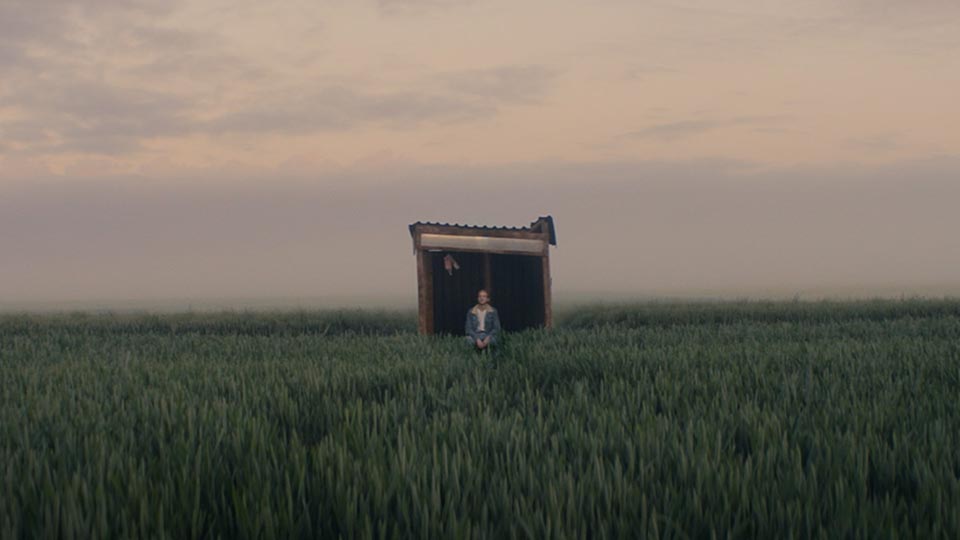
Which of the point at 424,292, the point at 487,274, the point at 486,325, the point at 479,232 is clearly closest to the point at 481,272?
the point at 487,274

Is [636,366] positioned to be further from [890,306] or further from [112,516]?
[890,306]

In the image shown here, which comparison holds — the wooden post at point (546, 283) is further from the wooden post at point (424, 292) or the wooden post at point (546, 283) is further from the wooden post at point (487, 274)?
the wooden post at point (424, 292)

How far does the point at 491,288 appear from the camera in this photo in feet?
59.2

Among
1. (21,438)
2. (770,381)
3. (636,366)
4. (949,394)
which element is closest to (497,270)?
(636,366)

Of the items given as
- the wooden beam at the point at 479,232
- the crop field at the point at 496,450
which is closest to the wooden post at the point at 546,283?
the wooden beam at the point at 479,232

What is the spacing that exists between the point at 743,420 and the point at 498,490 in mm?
2660

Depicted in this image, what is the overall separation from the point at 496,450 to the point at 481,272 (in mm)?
13390

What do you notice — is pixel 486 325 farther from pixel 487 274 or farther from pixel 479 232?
pixel 487 274

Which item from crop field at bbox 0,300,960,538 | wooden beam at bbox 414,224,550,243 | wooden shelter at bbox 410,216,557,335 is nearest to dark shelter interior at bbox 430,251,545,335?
wooden shelter at bbox 410,216,557,335

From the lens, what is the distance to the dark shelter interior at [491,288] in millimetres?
17688

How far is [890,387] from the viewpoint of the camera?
7.21 metres

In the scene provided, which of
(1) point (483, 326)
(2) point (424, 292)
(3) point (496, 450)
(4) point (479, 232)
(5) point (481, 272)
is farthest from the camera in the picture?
(5) point (481, 272)

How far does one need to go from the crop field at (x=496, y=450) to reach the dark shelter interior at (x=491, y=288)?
7.35 meters

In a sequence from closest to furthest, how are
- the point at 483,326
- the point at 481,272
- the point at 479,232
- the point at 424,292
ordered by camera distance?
the point at 483,326 < the point at 424,292 < the point at 479,232 < the point at 481,272
